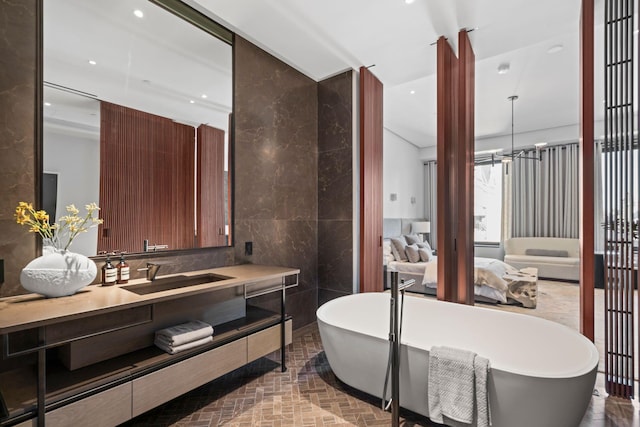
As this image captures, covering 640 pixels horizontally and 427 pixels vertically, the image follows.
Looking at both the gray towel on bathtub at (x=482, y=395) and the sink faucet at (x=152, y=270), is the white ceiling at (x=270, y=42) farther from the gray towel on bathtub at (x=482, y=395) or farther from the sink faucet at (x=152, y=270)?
the gray towel on bathtub at (x=482, y=395)

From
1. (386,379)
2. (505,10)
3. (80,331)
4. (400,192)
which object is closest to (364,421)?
(386,379)

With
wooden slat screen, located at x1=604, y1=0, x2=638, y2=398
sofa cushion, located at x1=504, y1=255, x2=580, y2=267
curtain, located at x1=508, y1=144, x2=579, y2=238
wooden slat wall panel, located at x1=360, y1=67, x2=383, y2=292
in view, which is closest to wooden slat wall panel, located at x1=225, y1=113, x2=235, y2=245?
wooden slat wall panel, located at x1=360, y1=67, x2=383, y2=292

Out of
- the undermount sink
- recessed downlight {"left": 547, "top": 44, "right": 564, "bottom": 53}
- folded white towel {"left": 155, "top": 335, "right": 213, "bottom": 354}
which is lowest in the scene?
folded white towel {"left": 155, "top": 335, "right": 213, "bottom": 354}

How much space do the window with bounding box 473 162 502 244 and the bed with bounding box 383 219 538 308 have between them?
2176 millimetres

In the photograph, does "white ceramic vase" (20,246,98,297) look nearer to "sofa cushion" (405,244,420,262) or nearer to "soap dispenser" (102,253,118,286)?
"soap dispenser" (102,253,118,286)

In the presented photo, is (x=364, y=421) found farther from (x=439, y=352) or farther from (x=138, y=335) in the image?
(x=138, y=335)

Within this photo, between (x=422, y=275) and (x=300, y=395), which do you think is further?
(x=422, y=275)

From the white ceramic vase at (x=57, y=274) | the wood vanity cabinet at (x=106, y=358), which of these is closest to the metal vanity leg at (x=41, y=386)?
the wood vanity cabinet at (x=106, y=358)

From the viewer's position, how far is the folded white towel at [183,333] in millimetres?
1812

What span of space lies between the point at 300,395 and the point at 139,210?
1.72 meters

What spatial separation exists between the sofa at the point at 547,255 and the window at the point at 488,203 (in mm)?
501

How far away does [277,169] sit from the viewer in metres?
3.10

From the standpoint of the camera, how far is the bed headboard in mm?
5797

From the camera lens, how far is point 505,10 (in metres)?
2.33
